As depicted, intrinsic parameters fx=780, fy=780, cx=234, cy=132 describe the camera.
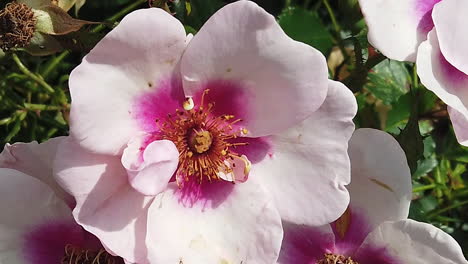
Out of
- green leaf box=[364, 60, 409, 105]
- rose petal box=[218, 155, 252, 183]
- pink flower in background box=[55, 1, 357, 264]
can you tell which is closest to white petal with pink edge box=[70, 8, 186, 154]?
pink flower in background box=[55, 1, 357, 264]

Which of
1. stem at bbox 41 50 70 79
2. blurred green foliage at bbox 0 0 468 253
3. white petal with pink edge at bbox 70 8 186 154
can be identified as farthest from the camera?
stem at bbox 41 50 70 79

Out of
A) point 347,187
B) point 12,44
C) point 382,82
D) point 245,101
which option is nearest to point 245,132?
point 245,101

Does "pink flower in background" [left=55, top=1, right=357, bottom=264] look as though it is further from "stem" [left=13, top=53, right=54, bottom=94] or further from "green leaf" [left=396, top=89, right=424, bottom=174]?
"stem" [left=13, top=53, right=54, bottom=94]

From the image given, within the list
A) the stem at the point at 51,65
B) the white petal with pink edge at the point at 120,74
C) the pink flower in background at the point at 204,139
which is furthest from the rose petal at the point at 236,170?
the stem at the point at 51,65

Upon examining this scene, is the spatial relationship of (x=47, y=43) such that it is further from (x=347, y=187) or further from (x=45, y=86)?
(x=347, y=187)

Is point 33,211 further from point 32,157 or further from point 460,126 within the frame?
point 460,126

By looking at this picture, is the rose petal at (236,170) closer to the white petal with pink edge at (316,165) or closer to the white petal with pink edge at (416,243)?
the white petal with pink edge at (316,165)
